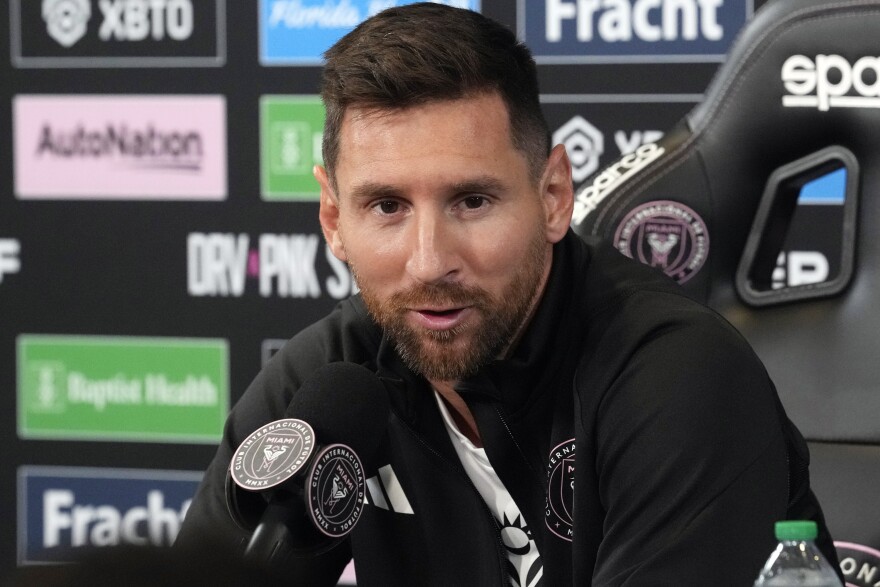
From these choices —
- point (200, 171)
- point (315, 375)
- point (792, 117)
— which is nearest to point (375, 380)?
point (315, 375)

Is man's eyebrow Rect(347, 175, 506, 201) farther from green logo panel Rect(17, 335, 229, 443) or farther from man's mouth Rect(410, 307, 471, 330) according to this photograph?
green logo panel Rect(17, 335, 229, 443)

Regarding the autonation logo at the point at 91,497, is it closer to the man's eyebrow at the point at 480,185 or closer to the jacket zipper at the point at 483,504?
the jacket zipper at the point at 483,504

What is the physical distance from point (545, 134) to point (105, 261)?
1649 millimetres

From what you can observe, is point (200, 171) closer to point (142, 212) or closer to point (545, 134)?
point (142, 212)

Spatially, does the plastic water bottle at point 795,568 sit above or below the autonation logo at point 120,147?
below

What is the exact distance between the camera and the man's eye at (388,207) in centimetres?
120

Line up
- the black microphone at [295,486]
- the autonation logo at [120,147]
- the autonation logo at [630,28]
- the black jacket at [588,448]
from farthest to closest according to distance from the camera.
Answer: the autonation logo at [120,147] < the autonation logo at [630,28] < the black jacket at [588,448] < the black microphone at [295,486]

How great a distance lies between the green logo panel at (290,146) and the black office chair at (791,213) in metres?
1.22

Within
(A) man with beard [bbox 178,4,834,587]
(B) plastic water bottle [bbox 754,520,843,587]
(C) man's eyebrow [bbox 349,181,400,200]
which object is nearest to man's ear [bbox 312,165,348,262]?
(A) man with beard [bbox 178,4,834,587]

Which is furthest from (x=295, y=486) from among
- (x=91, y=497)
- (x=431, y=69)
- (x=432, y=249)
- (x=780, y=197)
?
(x=91, y=497)

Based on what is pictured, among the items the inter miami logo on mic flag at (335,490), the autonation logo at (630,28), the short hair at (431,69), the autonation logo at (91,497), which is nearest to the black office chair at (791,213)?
the short hair at (431,69)

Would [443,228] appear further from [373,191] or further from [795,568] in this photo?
[795,568]

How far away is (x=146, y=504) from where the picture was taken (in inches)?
106

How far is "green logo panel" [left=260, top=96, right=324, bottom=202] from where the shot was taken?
2.51 meters
